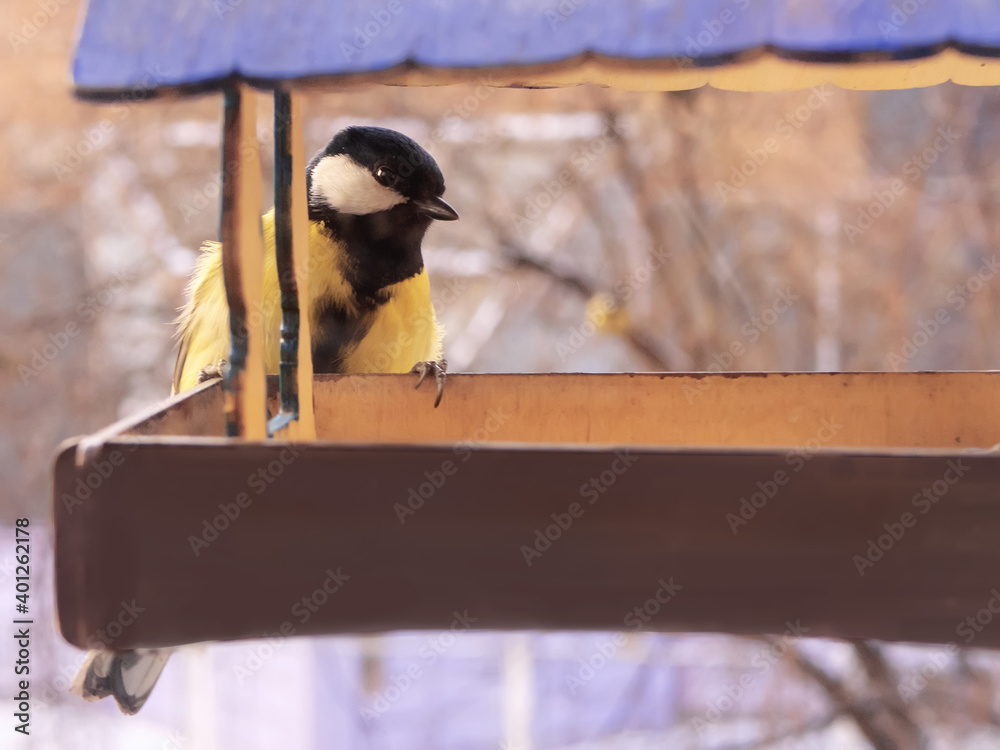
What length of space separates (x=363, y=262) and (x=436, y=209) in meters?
0.18

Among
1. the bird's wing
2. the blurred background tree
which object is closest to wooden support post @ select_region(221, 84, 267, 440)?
the bird's wing

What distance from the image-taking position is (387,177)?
1.91 metres

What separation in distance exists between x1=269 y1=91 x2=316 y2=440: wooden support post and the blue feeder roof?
9.8 inches

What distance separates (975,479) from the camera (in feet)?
2.32

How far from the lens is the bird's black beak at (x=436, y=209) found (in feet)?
6.18

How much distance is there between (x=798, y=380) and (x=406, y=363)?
2.79ft

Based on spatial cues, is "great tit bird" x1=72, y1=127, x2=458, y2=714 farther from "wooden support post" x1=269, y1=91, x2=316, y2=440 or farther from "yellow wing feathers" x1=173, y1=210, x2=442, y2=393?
"wooden support post" x1=269, y1=91, x2=316, y2=440

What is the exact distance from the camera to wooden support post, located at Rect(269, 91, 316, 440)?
3.95 ft

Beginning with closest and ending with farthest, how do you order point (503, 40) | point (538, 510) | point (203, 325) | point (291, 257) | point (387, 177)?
1. point (538, 510)
2. point (503, 40)
3. point (291, 257)
4. point (203, 325)
5. point (387, 177)

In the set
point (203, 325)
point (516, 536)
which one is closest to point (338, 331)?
point (203, 325)

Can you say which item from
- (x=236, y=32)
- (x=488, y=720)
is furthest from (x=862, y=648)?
(x=236, y=32)

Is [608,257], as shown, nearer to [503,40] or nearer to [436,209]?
[436,209]

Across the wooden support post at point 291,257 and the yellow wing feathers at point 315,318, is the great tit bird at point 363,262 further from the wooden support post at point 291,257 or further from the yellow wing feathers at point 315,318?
the wooden support post at point 291,257

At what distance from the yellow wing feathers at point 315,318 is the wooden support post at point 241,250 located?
686 millimetres
